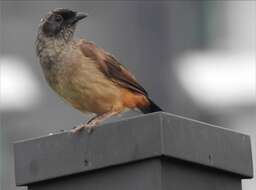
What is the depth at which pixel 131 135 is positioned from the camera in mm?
5812

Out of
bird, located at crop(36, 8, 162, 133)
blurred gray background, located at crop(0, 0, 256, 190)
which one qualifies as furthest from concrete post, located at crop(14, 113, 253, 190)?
blurred gray background, located at crop(0, 0, 256, 190)

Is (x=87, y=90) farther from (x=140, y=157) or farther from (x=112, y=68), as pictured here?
(x=140, y=157)

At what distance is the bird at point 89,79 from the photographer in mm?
8141

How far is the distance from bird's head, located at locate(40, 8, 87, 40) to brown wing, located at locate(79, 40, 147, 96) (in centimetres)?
17

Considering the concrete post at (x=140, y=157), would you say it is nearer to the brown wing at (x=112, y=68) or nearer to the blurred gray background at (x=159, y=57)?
the brown wing at (x=112, y=68)

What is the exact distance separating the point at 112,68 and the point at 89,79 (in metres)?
0.26

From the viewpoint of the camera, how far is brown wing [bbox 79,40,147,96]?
825 cm

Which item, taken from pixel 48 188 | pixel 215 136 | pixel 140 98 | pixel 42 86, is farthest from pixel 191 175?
pixel 42 86

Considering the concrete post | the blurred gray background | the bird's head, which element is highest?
the blurred gray background

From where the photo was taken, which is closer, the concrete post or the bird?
the concrete post

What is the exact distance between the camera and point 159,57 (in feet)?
82.4

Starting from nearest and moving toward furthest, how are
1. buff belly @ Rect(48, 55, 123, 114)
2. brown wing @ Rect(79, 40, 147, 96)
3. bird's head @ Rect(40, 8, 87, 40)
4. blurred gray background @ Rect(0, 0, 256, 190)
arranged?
1. buff belly @ Rect(48, 55, 123, 114)
2. brown wing @ Rect(79, 40, 147, 96)
3. bird's head @ Rect(40, 8, 87, 40)
4. blurred gray background @ Rect(0, 0, 256, 190)

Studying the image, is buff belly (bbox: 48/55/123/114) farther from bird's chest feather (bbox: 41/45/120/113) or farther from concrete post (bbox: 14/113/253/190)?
concrete post (bbox: 14/113/253/190)

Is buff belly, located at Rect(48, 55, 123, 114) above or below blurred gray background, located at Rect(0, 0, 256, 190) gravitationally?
below
